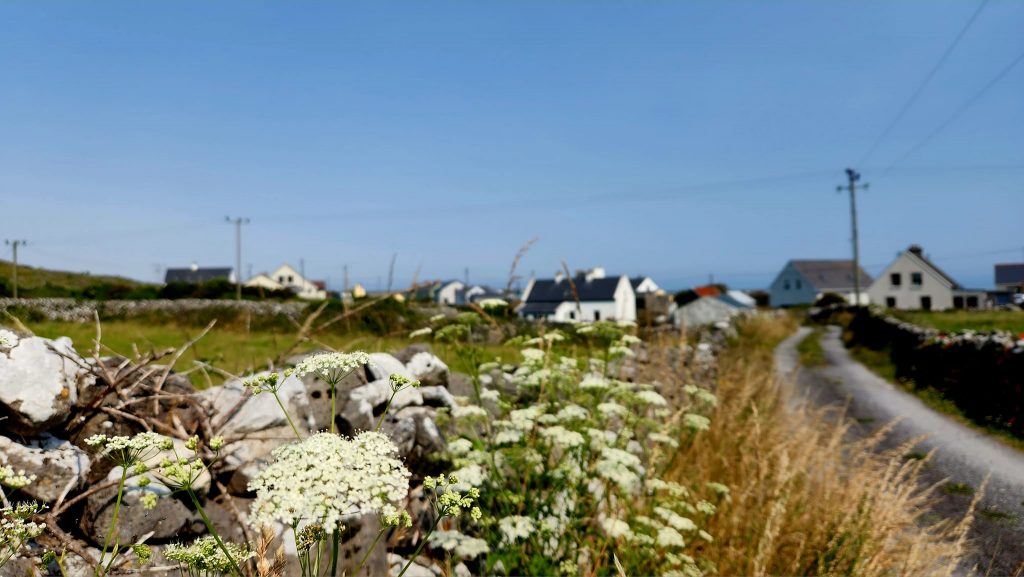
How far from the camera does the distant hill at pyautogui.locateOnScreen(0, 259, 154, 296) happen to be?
1063 inches

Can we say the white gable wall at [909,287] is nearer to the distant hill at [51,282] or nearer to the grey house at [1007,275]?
the grey house at [1007,275]

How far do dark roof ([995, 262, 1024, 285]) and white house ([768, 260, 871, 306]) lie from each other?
1586cm

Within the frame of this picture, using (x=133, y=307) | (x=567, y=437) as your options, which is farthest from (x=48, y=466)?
(x=133, y=307)

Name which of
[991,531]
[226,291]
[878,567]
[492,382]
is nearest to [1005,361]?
[991,531]

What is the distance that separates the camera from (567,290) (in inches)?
2685

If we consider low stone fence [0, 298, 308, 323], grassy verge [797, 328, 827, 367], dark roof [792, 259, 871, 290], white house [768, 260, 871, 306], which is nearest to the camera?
low stone fence [0, 298, 308, 323]

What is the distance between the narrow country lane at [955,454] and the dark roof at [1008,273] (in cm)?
6906

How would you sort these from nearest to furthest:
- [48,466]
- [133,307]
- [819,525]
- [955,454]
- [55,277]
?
[48,466] → [819,525] → [955,454] → [133,307] → [55,277]

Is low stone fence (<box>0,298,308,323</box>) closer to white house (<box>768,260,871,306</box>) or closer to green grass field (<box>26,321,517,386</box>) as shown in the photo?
green grass field (<box>26,321,517,386</box>)

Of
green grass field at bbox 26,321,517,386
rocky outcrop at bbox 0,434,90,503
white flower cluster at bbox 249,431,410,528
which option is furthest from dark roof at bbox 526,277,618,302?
white flower cluster at bbox 249,431,410,528

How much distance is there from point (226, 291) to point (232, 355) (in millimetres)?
24880

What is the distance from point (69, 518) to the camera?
3.37 meters

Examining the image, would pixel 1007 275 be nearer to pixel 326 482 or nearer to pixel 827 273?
pixel 827 273

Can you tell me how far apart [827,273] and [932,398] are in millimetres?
84858
